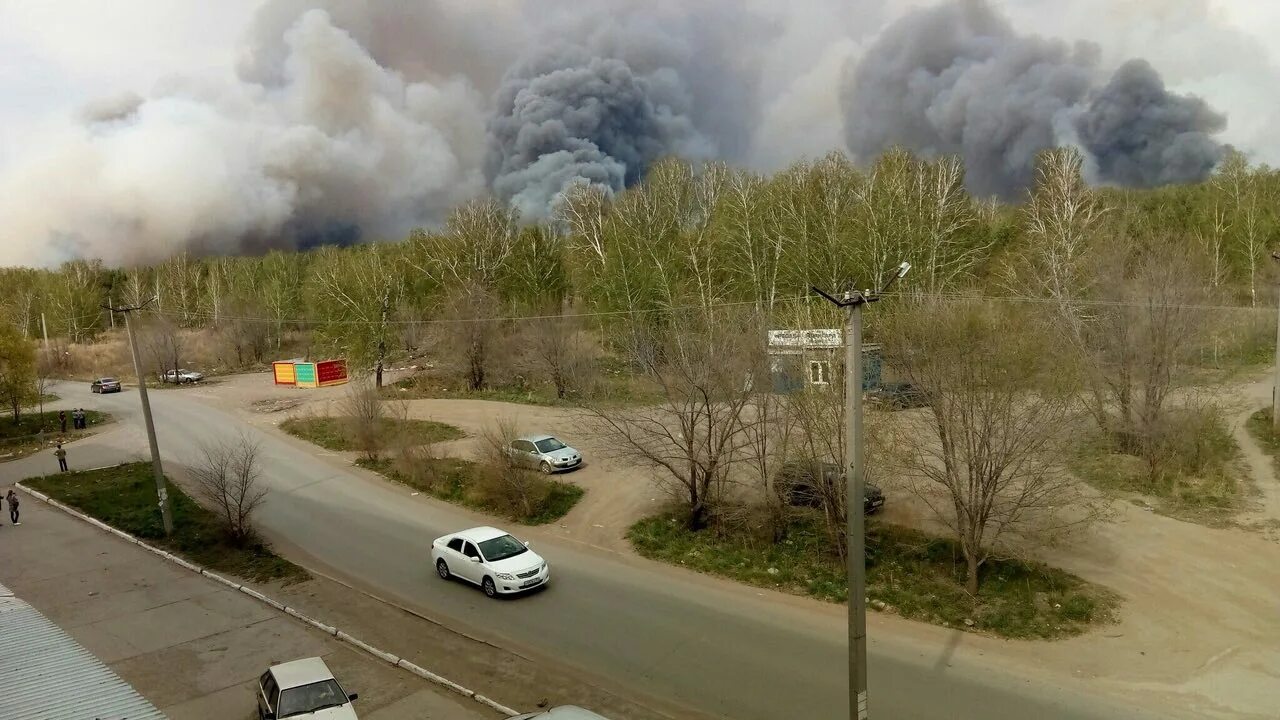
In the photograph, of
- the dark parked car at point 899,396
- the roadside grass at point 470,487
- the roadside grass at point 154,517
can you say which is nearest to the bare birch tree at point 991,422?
the dark parked car at point 899,396

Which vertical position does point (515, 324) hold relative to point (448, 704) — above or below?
above

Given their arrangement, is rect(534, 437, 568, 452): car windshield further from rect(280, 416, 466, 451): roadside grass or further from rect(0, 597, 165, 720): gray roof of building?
rect(0, 597, 165, 720): gray roof of building

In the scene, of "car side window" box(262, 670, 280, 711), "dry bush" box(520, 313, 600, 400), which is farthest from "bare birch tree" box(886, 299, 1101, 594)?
"dry bush" box(520, 313, 600, 400)

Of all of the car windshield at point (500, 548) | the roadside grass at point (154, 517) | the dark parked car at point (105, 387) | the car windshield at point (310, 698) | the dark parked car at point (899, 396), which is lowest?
the roadside grass at point (154, 517)

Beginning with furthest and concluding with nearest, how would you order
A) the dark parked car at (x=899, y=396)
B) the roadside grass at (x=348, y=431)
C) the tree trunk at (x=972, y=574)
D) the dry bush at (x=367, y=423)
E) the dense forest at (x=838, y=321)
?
the dry bush at (x=367, y=423)
the roadside grass at (x=348, y=431)
the dark parked car at (x=899, y=396)
the dense forest at (x=838, y=321)
the tree trunk at (x=972, y=574)

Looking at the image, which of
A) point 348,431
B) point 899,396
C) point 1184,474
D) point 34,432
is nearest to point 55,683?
point 899,396

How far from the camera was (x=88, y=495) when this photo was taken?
2466 cm

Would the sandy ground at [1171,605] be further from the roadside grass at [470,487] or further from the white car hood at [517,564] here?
the white car hood at [517,564]

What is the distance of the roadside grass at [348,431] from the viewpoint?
27.0m

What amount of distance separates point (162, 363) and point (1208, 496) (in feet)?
212

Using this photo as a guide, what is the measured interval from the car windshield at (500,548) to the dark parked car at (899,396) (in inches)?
347

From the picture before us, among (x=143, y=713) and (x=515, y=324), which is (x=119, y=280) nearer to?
(x=515, y=324)

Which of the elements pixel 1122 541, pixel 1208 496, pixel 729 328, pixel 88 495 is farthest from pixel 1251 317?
pixel 88 495

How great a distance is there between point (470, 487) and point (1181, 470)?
21.1 metres
